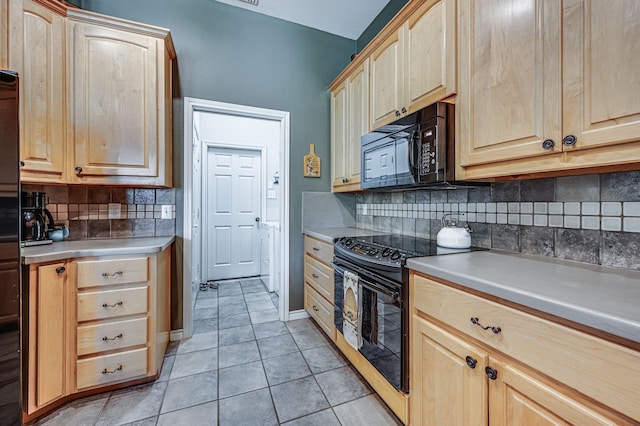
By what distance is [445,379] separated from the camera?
109cm

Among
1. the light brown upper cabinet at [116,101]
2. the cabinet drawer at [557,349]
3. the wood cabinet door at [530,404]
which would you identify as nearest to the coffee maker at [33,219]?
the light brown upper cabinet at [116,101]

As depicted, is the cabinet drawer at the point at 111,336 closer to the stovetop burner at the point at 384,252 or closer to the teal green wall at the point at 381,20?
the stovetop burner at the point at 384,252

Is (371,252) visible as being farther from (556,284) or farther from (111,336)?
(111,336)

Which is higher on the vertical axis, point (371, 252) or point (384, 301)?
point (371, 252)

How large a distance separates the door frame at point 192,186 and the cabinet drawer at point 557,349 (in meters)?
1.88

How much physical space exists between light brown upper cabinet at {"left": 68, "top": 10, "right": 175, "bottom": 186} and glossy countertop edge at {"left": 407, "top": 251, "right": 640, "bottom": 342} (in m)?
1.95

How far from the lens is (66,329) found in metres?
1.52

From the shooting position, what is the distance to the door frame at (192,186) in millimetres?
2324

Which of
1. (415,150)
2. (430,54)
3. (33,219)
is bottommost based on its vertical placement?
(33,219)

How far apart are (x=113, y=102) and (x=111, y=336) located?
153cm

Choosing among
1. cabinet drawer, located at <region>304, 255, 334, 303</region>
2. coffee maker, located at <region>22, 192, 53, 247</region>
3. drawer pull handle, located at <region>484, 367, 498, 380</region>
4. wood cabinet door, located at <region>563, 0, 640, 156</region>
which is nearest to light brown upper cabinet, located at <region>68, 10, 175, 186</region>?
coffee maker, located at <region>22, 192, 53, 247</region>

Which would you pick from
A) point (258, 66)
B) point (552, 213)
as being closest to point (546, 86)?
point (552, 213)

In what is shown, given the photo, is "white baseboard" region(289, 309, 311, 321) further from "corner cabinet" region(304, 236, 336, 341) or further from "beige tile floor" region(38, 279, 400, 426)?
"beige tile floor" region(38, 279, 400, 426)

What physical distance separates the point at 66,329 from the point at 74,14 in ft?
6.49
